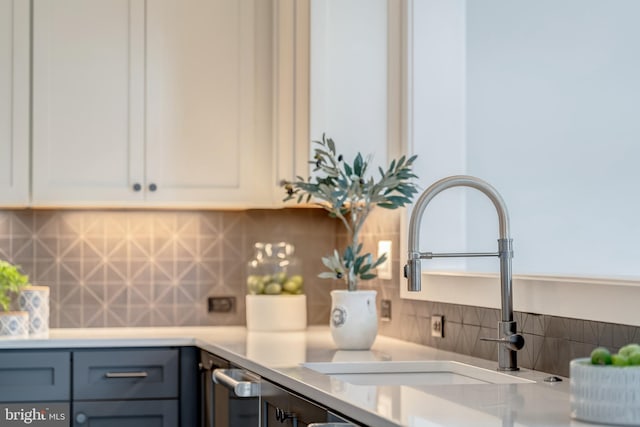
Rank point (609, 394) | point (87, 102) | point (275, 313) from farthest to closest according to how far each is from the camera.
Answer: point (275, 313) < point (87, 102) < point (609, 394)

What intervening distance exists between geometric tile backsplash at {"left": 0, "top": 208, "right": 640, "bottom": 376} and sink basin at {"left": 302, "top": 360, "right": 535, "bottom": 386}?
1214mm

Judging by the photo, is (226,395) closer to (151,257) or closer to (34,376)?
(34,376)

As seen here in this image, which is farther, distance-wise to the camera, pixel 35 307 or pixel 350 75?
pixel 35 307

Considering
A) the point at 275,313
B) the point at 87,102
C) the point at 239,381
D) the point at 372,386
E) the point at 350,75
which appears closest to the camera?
the point at 372,386

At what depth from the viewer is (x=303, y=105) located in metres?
3.68

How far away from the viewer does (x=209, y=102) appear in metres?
3.86

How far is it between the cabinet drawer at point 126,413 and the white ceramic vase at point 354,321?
805mm

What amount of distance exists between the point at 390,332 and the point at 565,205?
30.8 inches

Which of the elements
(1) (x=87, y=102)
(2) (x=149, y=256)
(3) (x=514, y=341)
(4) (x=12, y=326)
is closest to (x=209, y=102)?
(1) (x=87, y=102)

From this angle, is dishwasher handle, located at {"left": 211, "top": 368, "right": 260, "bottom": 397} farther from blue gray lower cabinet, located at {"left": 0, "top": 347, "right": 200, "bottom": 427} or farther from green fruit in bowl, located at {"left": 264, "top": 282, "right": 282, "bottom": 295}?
green fruit in bowl, located at {"left": 264, "top": 282, "right": 282, "bottom": 295}

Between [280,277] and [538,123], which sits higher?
[538,123]

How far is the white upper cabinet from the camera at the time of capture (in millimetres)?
3740

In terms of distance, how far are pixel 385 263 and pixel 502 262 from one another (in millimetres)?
1139

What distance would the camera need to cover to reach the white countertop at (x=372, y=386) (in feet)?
5.41
